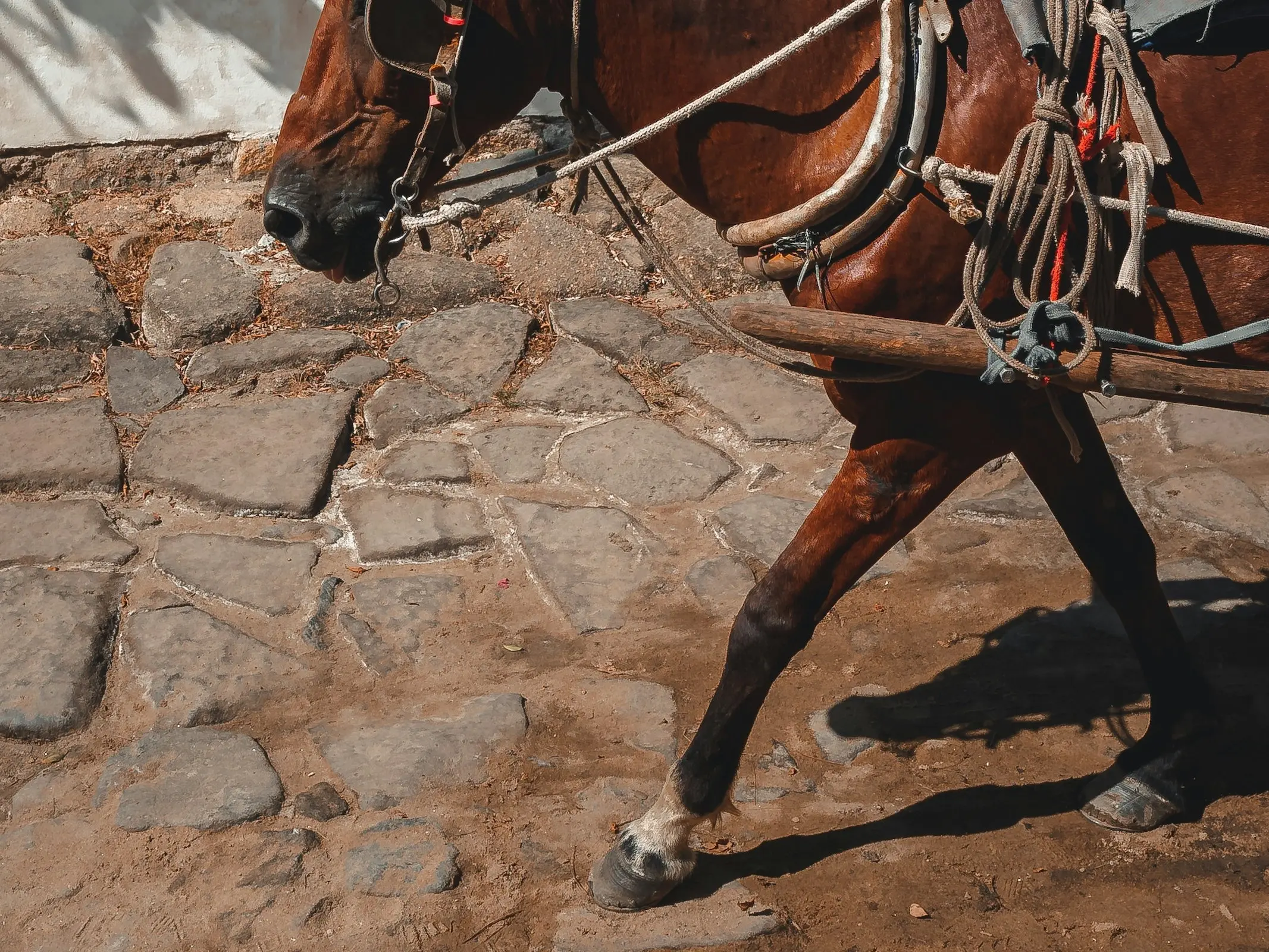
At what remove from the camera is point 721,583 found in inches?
149

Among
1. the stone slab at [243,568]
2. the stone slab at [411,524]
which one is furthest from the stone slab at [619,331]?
the stone slab at [243,568]

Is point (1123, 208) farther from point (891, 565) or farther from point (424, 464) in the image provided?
point (424, 464)

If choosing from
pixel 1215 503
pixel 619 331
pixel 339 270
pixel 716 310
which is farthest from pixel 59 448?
pixel 1215 503

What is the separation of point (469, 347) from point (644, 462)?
1.11 metres

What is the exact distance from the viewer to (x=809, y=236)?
87.6 inches

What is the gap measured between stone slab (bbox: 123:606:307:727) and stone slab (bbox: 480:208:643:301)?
7.91 ft

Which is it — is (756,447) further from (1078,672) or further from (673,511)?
(1078,672)

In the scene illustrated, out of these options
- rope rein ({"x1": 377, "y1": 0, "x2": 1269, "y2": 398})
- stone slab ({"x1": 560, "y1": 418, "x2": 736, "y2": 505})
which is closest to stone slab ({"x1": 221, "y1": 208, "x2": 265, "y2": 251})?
stone slab ({"x1": 560, "y1": 418, "x2": 736, "y2": 505})

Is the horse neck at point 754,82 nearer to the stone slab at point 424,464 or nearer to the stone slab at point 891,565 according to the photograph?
the stone slab at point 891,565

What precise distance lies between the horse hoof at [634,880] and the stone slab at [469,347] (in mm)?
2466

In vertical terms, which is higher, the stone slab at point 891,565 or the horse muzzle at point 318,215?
the horse muzzle at point 318,215

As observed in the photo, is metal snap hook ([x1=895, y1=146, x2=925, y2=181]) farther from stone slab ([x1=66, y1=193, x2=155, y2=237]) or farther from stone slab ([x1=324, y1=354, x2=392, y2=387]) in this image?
stone slab ([x1=66, y1=193, x2=155, y2=237])

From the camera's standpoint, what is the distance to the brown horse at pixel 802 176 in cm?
214

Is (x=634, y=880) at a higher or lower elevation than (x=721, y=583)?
higher
